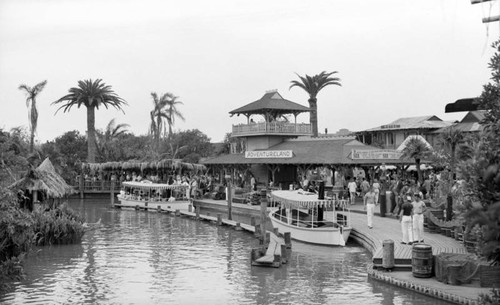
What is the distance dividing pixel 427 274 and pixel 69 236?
16096mm

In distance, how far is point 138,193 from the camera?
47.8 meters

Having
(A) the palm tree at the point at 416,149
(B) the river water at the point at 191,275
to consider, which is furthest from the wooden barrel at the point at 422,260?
(A) the palm tree at the point at 416,149

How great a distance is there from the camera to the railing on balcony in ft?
164

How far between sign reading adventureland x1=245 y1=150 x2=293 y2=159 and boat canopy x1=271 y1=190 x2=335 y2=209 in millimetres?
15894

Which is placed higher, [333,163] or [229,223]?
[333,163]

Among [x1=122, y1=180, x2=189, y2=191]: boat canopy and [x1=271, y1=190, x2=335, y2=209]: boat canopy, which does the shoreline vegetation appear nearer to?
[x1=271, y1=190, x2=335, y2=209]: boat canopy

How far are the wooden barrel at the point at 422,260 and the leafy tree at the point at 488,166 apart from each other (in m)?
6.57

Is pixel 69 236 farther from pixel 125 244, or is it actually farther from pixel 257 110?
pixel 257 110

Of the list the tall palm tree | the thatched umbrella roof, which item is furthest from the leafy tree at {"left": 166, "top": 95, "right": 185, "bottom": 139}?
the thatched umbrella roof

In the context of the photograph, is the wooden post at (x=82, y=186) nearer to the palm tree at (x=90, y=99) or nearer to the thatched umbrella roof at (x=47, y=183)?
the palm tree at (x=90, y=99)

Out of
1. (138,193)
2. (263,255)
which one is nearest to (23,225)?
(263,255)

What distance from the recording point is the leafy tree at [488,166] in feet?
22.4

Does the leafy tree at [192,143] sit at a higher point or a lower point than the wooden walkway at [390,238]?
higher

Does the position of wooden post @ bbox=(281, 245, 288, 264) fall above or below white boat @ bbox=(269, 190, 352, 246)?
below
